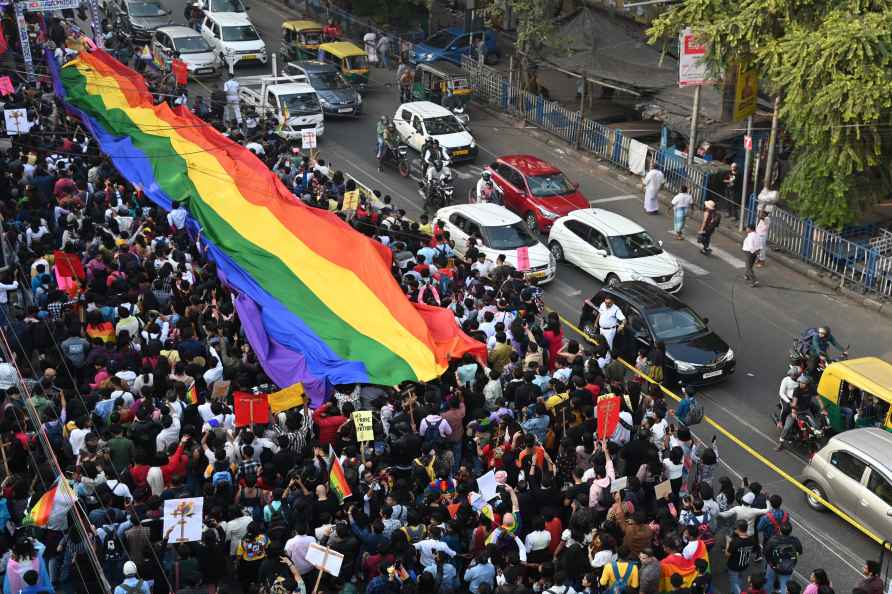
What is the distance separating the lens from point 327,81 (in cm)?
3309

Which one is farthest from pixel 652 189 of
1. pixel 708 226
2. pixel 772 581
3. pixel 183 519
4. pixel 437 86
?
pixel 183 519

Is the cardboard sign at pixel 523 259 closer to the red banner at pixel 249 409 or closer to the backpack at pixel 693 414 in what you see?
the backpack at pixel 693 414

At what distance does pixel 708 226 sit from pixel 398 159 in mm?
8534

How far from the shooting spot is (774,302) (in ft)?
74.9

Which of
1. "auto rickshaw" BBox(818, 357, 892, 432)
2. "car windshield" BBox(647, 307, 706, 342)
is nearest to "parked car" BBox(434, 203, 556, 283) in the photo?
"car windshield" BBox(647, 307, 706, 342)

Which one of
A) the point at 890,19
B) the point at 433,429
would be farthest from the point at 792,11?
the point at 433,429

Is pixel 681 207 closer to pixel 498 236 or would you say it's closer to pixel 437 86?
pixel 498 236

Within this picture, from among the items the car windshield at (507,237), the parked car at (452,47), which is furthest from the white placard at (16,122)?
the parked car at (452,47)

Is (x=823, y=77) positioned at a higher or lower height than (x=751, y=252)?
higher

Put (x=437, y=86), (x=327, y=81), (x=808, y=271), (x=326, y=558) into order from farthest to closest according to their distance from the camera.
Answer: (x=437, y=86) → (x=327, y=81) → (x=808, y=271) → (x=326, y=558)

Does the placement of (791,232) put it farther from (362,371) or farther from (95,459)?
(95,459)

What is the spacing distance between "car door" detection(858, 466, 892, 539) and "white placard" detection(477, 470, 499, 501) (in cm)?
538

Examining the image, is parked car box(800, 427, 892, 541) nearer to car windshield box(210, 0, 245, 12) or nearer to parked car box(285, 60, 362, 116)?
parked car box(285, 60, 362, 116)

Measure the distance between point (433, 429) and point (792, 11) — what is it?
525 inches
